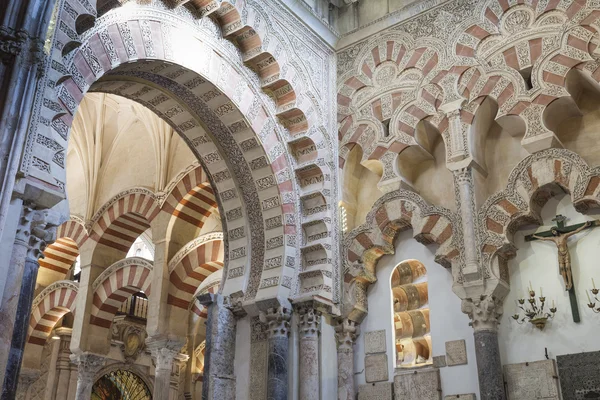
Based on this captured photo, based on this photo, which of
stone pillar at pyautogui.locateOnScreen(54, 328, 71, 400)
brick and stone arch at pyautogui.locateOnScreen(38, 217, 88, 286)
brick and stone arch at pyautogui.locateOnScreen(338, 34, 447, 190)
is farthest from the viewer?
stone pillar at pyautogui.locateOnScreen(54, 328, 71, 400)

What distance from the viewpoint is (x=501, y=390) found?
19.0 ft

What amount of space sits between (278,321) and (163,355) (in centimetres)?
278

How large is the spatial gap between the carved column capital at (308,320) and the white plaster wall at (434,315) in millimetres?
612

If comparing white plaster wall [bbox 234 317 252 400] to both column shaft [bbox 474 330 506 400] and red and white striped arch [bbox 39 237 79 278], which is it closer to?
column shaft [bbox 474 330 506 400]

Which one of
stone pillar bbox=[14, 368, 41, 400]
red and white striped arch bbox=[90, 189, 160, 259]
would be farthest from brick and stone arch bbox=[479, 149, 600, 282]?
stone pillar bbox=[14, 368, 41, 400]

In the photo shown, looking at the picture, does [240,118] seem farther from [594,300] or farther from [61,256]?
[61,256]

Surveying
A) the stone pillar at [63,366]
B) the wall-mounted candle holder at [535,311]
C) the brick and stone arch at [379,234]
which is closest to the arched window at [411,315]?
the brick and stone arch at [379,234]

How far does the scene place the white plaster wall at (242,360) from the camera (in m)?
6.67

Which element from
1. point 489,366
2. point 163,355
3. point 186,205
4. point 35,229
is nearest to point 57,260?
point 186,205

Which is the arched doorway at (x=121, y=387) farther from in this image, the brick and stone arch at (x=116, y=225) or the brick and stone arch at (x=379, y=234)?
the brick and stone arch at (x=379, y=234)

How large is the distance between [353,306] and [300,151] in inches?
71.2

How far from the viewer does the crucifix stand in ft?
19.6

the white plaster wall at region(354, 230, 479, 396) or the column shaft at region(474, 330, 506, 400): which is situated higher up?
the white plaster wall at region(354, 230, 479, 396)

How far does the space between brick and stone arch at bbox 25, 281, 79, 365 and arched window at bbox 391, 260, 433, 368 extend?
6.07 m
